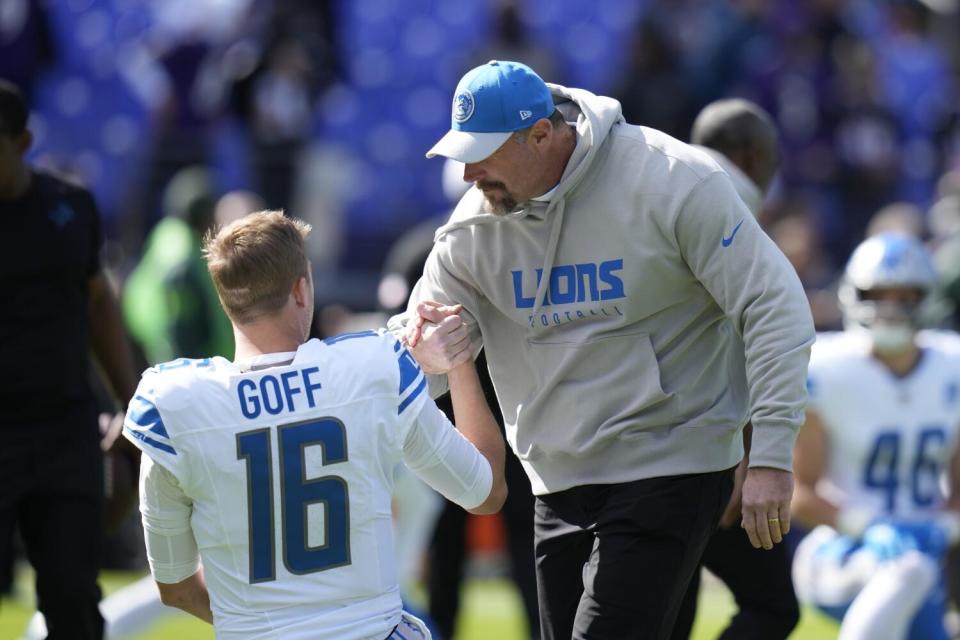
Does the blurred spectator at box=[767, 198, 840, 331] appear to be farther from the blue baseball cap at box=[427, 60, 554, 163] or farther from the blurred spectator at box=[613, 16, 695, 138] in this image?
the blue baseball cap at box=[427, 60, 554, 163]

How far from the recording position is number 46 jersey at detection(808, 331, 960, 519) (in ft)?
19.2

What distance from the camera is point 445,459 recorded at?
3.28 meters

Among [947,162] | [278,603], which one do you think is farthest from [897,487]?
[947,162]

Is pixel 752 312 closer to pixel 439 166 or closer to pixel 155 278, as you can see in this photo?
pixel 155 278

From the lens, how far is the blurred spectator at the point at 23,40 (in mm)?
11898

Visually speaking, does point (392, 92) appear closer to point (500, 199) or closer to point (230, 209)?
point (230, 209)

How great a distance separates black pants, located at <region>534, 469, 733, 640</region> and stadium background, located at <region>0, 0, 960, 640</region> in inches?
279

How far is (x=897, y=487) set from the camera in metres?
5.85

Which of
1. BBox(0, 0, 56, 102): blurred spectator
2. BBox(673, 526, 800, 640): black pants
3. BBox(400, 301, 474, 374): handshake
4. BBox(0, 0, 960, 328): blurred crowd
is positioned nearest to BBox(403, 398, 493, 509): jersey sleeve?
BBox(400, 301, 474, 374): handshake

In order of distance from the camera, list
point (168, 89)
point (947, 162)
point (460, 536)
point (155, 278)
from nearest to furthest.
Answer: point (460, 536), point (155, 278), point (168, 89), point (947, 162)

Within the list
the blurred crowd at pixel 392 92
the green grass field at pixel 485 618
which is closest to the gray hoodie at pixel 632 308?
the green grass field at pixel 485 618

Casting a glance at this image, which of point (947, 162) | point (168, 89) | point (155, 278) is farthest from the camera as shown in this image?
point (947, 162)

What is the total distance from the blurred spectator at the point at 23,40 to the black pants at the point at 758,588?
8710 millimetres

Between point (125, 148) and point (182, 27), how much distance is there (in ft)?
3.56
